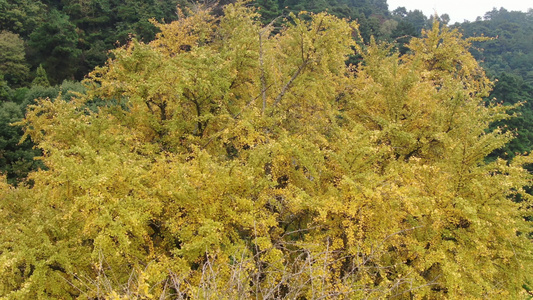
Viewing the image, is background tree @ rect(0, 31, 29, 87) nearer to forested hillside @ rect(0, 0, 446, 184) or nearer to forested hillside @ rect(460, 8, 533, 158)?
forested hillside @ rect(0, 0, 446, 184)

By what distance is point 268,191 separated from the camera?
25.6 ft

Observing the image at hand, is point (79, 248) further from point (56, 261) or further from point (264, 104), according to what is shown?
point (264, 104)

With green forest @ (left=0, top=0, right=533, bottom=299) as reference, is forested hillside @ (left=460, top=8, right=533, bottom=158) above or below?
above

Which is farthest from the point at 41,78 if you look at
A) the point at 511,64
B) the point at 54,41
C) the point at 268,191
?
the point at 511,64

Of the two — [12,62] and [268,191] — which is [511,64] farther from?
[12,62]

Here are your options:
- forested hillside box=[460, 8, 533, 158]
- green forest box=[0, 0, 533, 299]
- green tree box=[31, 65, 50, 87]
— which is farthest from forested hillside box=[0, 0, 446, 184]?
forested hillside box=[460, 8, 533, 158]

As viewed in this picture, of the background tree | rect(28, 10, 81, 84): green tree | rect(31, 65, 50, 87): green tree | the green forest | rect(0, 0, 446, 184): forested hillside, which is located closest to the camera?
the green forest

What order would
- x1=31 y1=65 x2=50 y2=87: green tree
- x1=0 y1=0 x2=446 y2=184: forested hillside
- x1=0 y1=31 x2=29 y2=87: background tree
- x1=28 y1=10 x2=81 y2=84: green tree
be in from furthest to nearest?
x1=28 y1=10 x2=81 y2=84: green tree < x1=0 y1=31 x2=29 y2=87: background tree < x1=31 y1=65 x2=50 y2=87: green tree < x1=0 y1=0 x2=446 y2=184: forested hillside

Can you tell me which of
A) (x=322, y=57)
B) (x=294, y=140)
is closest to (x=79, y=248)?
Answer: (x=294, y=140)

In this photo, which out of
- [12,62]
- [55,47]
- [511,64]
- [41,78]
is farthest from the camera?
[511,64]

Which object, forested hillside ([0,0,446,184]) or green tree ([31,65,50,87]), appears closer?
forested hillside ([0,0,446,184])

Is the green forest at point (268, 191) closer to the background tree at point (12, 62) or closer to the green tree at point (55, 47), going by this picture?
the background tree at point (12, 62)

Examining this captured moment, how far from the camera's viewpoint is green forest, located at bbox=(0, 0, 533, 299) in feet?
19.0

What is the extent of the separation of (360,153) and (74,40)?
25.6m
